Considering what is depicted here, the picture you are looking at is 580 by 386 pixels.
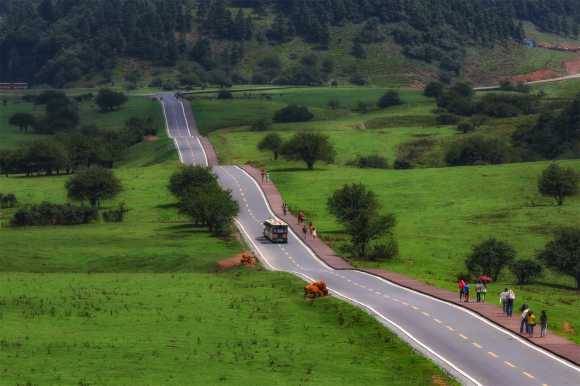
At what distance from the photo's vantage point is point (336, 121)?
606 ft

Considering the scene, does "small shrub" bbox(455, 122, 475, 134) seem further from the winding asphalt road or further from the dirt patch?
the dirt patch

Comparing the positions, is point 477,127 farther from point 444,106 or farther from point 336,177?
point 336,177

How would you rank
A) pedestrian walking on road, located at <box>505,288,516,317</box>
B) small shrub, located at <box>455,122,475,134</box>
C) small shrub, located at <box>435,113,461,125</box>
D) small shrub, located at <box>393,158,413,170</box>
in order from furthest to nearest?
small shrub, located at <box>435,113,461,125</box> < small shrub, located at <box>455,122,475,134</box> < small shrub, located at <box>393,158,413,170</box> < pedestrian walking on road, located at <box>505,288,516,317</box>

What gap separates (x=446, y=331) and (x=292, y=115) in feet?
481

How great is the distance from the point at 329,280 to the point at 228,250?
16.3 meters

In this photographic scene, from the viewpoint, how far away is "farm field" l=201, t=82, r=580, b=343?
67250 millimetres

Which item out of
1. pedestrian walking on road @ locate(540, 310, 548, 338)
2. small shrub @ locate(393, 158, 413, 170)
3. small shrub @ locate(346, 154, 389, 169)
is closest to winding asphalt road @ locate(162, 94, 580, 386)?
pedestrian walking on road @ locate(540, 310, 548, 338)

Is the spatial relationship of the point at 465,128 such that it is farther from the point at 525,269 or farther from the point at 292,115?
the point at 525,269

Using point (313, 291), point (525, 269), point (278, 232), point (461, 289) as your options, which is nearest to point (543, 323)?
point (461, 289)

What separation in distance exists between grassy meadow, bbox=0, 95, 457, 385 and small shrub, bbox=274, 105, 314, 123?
11034 cm

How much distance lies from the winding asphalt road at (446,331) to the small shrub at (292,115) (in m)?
113

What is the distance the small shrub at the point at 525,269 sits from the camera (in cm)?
6635

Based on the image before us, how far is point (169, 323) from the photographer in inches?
1730

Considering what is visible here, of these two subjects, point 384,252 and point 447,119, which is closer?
point 384,252
